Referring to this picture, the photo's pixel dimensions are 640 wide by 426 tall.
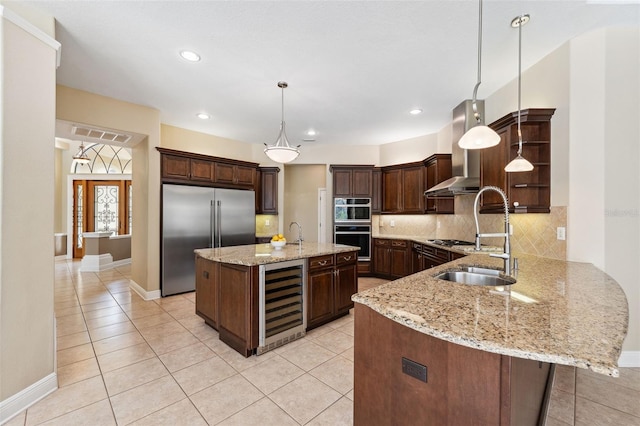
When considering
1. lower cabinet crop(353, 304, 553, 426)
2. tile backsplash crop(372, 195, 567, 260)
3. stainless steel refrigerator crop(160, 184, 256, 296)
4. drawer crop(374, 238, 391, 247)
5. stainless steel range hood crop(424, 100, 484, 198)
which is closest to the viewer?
lower cabinet crop(353, 304, 553, 426)

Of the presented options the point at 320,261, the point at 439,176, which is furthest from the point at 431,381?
the point at 439,176

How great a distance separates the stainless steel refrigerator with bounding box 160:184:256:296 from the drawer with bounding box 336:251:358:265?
2.52 m

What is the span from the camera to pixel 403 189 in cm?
535

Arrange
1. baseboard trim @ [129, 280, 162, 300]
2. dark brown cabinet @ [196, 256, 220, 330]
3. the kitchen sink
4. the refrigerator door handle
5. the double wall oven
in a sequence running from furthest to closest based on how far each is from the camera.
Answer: the double wall oven < the refrigerator door handle < baseboard trim @ [129, 280, 162, 300] < dark brown cabinet @ [196, 256, 220, 330] < the kitchen sink

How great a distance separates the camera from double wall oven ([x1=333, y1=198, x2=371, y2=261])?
559 centimetres

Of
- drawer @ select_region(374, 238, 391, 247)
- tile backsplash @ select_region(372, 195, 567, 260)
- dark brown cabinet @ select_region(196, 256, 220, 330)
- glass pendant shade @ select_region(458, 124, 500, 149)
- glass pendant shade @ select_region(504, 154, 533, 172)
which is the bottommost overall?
dark brown cabinet @ select_region(196, 256, 220, 330)

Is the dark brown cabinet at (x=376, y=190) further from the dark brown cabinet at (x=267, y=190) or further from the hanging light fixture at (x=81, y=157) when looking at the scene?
the hanging light fixture at (x=81, y=157)

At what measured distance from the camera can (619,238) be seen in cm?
231

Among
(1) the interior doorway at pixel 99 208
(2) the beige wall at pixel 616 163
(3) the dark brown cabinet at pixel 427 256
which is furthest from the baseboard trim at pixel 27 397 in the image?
(1) the interior doorway at pixel 99 208

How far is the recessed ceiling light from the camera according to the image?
264 cm

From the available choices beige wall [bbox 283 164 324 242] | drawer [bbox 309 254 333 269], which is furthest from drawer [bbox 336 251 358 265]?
beige wall [bbox 283 164 324 242]

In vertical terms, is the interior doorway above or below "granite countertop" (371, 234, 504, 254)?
above

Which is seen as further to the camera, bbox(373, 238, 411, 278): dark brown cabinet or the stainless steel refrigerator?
bbox(373, 238, 411, 278): dark brown cabinet

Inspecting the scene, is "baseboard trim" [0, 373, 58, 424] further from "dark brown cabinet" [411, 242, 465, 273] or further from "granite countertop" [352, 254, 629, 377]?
"dark brown cabinet" [411, 242, 465, 273]
